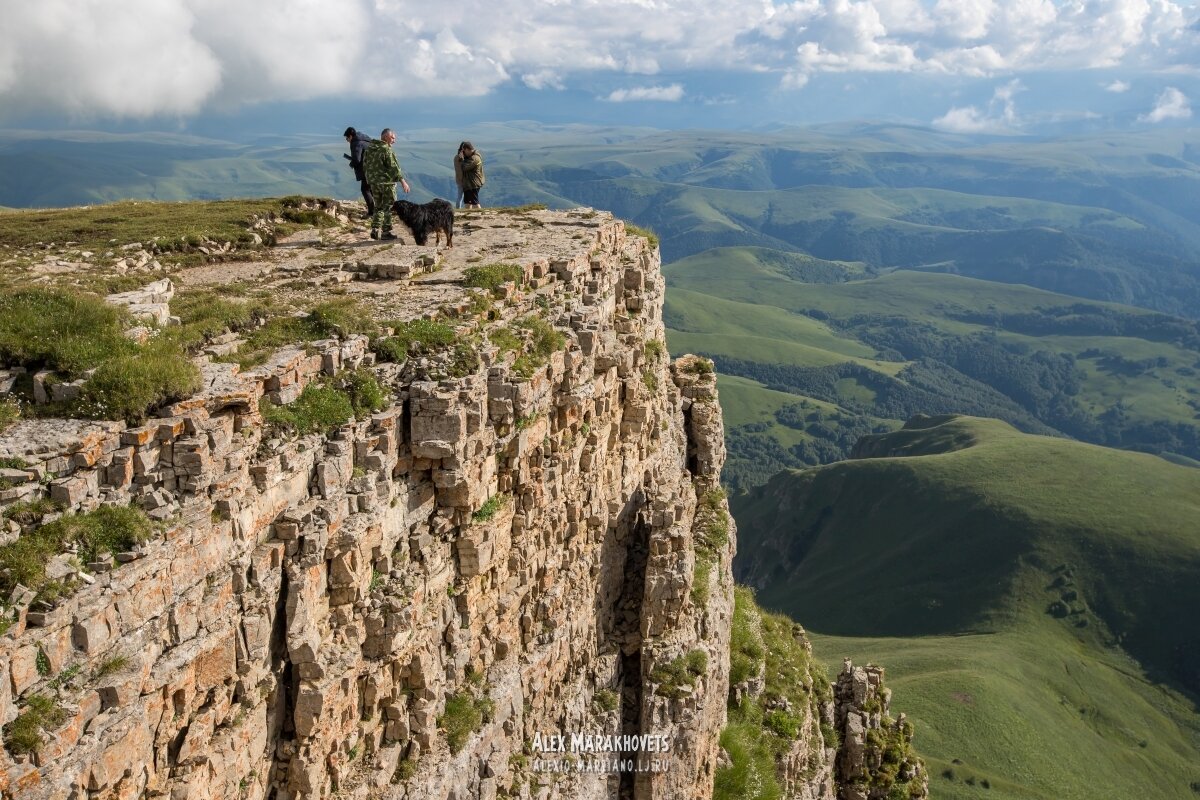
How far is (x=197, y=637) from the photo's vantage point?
12.2 meters

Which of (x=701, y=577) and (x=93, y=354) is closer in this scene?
(x=93, y=354)

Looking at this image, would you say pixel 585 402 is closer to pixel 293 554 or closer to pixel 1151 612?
pixel 293 554

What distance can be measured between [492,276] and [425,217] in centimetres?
510

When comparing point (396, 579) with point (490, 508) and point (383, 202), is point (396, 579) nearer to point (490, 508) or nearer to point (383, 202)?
point (490, 508)

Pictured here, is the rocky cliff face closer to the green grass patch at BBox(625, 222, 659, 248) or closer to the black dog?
the black dog

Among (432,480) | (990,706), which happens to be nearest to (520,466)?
(432,480)

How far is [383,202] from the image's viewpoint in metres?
29.1

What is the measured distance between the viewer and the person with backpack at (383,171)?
91.6 feet

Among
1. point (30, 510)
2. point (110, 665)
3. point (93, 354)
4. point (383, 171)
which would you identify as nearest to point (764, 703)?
point (383, 171)

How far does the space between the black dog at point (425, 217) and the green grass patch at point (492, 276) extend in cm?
314

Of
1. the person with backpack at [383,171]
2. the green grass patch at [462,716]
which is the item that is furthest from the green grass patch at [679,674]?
the person with backpack at [383,171]

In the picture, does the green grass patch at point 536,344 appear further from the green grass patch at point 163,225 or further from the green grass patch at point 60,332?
the green grass patch at point 163,225

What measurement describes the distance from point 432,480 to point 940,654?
330ft

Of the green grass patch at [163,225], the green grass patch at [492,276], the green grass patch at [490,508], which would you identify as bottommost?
the green grass patch at [490,508]
